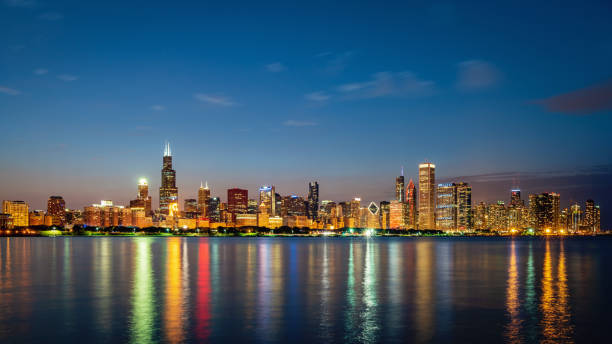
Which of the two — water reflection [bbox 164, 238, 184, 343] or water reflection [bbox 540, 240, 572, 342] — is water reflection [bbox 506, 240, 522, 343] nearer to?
water reflection [bbox 540, 240, 572, 342]

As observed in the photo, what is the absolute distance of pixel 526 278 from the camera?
172 ft

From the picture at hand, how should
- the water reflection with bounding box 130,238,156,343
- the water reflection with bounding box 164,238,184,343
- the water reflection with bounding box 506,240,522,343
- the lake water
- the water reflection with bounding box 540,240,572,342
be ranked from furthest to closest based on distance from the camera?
the water reflection with bounding box 540,240,572,342 < the lake water < the water reflection with bounding box 506,240,522,343 < the water reflection with bounding box 164,238,184,343 < the water reflection with bounding box 130,238,156,343

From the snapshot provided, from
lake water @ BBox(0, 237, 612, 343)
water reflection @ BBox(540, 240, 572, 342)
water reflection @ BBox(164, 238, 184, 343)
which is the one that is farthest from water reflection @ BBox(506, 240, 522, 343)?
water reflection @ BBox(164, 238, 184, 343)

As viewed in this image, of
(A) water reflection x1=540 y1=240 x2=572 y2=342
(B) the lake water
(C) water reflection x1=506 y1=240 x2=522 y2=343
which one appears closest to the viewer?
(C) water reflection x1=506 y1=240 x2=522 y2=343

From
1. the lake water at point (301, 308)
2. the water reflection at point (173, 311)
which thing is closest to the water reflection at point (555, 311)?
the lake water at point (301, 308)

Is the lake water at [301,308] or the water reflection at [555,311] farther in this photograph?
the water reflection at [555,311]

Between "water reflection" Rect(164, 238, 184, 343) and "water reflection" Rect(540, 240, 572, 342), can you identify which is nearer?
"water reflection" Rect(164, 238, 184, 343)

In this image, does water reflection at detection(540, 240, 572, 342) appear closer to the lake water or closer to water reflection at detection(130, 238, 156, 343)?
the lake water

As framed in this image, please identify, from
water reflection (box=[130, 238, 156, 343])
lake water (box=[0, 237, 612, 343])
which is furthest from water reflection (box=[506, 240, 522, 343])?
water reflection (box=[130, 238, 156, 343])

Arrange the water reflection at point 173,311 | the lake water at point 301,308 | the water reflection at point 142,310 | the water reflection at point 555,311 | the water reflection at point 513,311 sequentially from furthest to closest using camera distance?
the water reflection at point 555,311, the lake water at point 301,308, the water reflection at point 513,311, the water reflection at point 173,311, the water reflection at point 142,310

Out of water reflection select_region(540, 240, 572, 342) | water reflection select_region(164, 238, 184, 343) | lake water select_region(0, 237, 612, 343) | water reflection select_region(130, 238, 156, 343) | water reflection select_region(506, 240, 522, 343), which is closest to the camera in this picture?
water reflection select_region(130, 238, 156, 343)

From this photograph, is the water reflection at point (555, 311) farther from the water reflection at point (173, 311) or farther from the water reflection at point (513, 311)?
the water reflection at point (173, 311)

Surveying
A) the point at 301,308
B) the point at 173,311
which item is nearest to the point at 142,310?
the point at 173,311

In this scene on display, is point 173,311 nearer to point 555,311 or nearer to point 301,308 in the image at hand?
point 301,308
